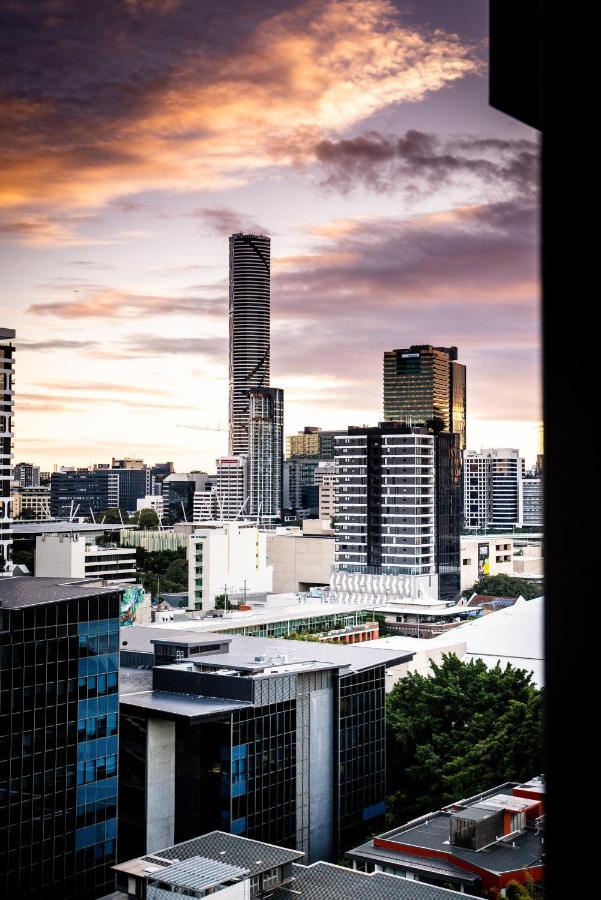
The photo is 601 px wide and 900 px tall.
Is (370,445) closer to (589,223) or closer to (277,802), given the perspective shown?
(277,802)

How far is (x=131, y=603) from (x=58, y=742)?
24944 mm

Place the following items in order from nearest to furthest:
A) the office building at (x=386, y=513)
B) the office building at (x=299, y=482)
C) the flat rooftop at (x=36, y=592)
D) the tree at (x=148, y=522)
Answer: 1. the flat rooftop at (x=36, y=592)
2. the office building at (x=386, y=513)
3. the tree at (x=148, y=522)
4. the office building at (x=299, y=482)

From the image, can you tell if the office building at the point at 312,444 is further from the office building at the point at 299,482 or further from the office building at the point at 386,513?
the office building at the point at 386,513

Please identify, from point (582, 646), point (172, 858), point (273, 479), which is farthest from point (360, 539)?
point (273, 479)

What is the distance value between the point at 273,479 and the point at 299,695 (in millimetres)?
105620

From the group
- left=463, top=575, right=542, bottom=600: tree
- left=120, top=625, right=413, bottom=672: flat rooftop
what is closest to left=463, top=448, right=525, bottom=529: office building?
left=463, top=575, right=542, bottom=600: tree

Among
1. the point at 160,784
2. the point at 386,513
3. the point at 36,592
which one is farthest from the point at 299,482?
the point at 36,592

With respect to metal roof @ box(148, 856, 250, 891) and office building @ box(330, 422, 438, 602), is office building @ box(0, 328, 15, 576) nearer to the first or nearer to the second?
office building @ box(330, 422, 438, 602)

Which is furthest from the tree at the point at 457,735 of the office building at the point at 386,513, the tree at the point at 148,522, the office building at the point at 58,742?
the tree at the point at 148,522

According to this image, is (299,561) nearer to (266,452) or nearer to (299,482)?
(266,452)

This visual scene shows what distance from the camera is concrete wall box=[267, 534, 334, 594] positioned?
5566cm

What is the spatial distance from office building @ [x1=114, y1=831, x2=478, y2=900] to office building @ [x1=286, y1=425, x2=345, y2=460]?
125779 millimetres

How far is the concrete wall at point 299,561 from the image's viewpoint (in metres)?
55.7

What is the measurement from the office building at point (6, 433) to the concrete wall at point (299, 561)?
47.9 ft
